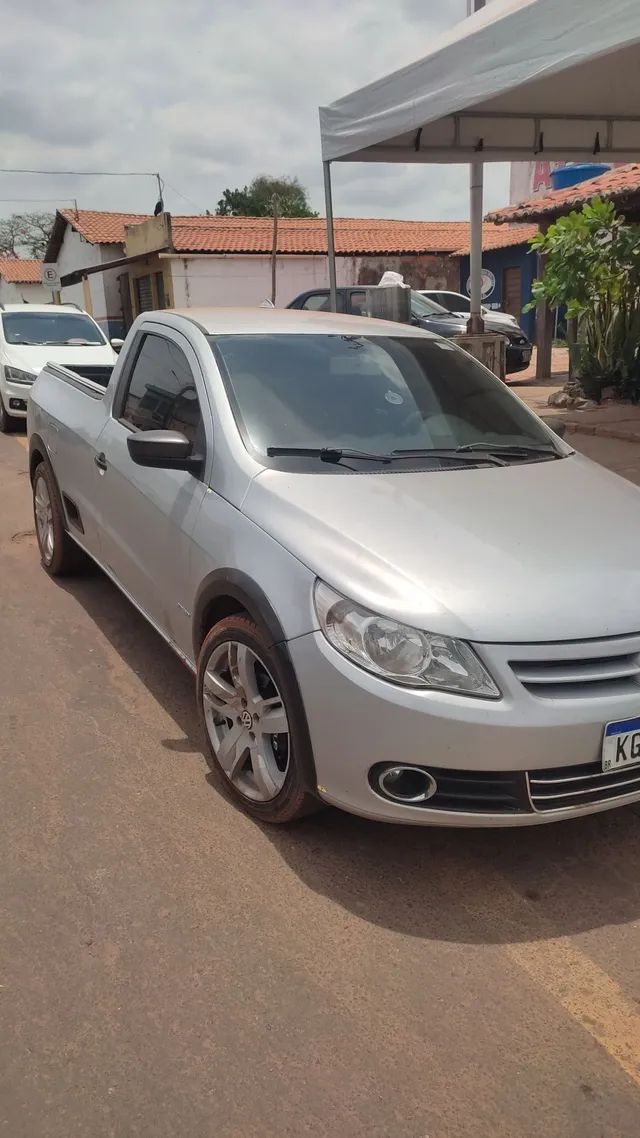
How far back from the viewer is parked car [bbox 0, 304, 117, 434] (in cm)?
1141

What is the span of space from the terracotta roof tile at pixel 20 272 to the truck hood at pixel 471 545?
5115 cm

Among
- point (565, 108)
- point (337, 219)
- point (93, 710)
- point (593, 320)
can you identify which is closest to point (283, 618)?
point (93, 710)

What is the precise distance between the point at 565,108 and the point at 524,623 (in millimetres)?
8395

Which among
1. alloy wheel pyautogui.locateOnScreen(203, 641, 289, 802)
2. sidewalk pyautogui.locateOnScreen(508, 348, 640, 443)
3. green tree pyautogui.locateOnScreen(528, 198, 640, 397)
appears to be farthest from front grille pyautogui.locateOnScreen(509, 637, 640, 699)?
green tree pyautogui.locateOnScreen(528, 198, 640, 397)

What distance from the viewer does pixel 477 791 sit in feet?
7.99

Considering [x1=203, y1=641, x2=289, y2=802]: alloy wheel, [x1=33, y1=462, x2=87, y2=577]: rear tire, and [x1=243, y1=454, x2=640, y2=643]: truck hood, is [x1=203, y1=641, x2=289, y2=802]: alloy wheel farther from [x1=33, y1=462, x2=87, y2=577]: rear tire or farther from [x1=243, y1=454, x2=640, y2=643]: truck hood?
[x1=33, y1=462, x2=87, y2=577]: rear tire

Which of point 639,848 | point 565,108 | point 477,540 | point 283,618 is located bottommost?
point 639,848

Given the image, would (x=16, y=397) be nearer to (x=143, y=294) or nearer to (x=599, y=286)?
(x=599, y=286)

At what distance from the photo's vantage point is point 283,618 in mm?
2621

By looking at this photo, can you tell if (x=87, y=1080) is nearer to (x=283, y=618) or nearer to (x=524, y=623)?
(x=283, y=618)

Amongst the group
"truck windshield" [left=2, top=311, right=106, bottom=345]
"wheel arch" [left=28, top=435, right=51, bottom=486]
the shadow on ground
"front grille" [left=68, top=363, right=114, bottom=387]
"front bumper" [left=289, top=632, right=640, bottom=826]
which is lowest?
the shadow on ground

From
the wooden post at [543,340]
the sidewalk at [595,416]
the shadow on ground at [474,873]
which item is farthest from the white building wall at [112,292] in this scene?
the shadow on ground at [474,873]

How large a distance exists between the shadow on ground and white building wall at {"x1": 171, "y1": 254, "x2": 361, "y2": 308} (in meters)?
24.3

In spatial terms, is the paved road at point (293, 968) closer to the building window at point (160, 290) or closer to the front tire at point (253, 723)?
the front tire at point (253, 723)
